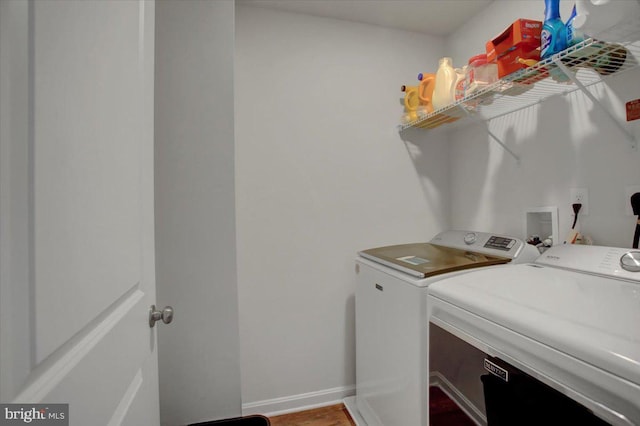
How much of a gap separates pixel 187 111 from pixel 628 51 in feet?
5.60

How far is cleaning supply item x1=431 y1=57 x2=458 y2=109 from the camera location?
171 centimetres

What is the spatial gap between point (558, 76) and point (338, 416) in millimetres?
2109

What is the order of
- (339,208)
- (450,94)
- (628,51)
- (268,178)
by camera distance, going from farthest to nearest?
1. (339,208)
2. (268,178)
3. (450,94)
4. (628,51)

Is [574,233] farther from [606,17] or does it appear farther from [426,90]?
[426,90]

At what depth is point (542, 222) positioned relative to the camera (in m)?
1.57

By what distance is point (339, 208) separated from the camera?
6.70 feet

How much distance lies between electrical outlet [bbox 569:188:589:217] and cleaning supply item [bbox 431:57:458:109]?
75cm

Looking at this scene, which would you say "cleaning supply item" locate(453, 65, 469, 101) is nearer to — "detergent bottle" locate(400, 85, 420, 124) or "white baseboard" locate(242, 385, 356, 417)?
"detergent bottle" locate(400, 85, 420, 124)

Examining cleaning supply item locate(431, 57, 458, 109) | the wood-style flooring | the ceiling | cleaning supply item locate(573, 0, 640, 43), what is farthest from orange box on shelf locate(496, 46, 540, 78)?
the wood-style flooring

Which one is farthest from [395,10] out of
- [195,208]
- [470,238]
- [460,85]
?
[195,208]

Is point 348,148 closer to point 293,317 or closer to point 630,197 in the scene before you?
point 293,317

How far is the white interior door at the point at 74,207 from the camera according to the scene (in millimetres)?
356

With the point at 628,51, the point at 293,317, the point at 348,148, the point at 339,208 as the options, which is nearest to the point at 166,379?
the point at 293,317

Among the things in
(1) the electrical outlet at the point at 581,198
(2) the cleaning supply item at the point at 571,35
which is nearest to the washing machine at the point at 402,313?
(1) the electrical outlet at the point at 581,198
